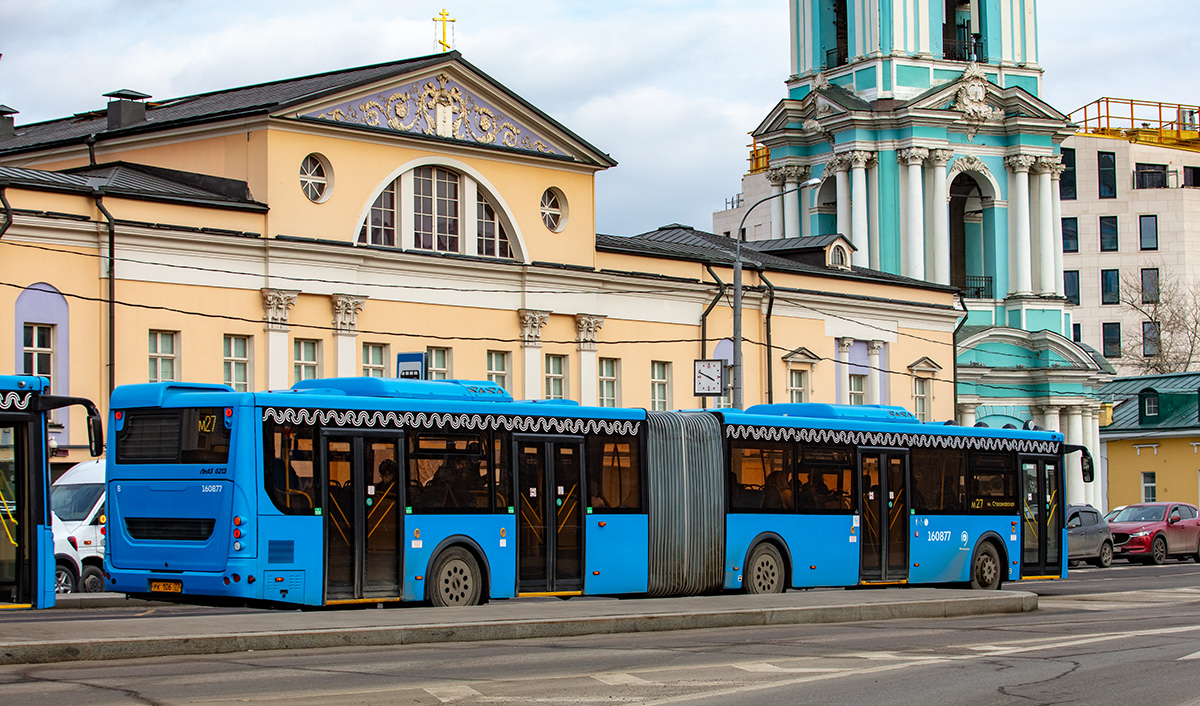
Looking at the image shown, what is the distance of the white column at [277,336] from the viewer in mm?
36562

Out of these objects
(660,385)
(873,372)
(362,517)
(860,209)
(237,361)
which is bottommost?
(362,517)

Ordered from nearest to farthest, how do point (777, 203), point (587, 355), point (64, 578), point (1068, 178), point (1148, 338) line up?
Result: point (64, 578) → point (587, 355) → point (777, 203) → point (1068, 178) → point (1148, 338)

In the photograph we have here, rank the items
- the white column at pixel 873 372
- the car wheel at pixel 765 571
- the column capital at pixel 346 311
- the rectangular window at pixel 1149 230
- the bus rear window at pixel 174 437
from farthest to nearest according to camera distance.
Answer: the rectangular window at pixel 1149 230 < the white column at pixel 873 372 < the column capital at pixel 346 311 < the car wheel at pixel 765 571 < the bus rear window at pixel 174 437

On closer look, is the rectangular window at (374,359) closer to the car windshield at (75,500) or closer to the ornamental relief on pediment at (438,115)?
the ornamental relief on pediment at (438,115)

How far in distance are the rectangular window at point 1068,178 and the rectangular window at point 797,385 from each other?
5159 cm

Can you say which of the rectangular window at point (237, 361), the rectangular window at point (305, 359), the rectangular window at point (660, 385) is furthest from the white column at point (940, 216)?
the rectangular window at point (237, 361)

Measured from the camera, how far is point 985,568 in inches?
1171

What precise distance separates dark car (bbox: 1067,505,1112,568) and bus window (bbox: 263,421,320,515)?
25.2 m

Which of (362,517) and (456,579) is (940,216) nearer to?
(456,579)

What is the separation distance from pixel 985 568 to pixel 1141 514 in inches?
676

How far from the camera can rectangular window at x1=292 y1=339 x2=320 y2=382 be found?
3731 centimetres

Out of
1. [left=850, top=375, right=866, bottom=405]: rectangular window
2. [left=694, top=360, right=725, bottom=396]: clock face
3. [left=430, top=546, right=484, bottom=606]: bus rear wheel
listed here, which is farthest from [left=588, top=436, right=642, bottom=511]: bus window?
[left=850, top=375, right=866, bottom=405]: rectangular window

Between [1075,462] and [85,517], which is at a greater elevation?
[1075,462]

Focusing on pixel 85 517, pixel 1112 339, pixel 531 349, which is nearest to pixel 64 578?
pixel 85 517
